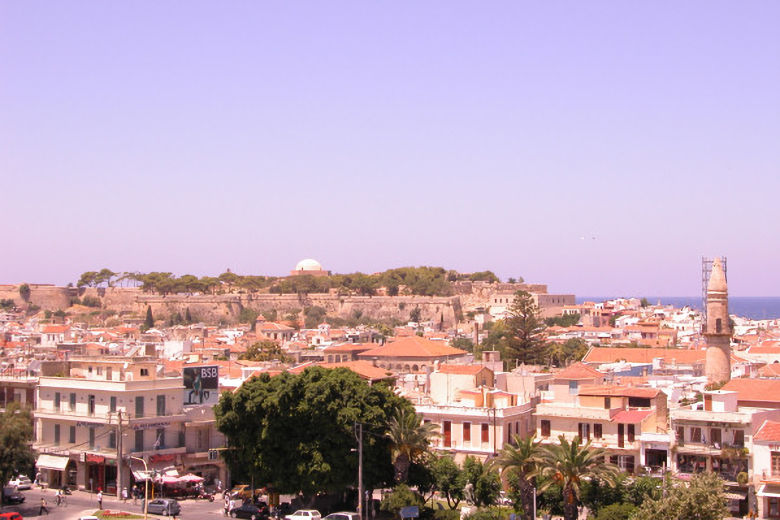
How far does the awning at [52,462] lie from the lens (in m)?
33.8

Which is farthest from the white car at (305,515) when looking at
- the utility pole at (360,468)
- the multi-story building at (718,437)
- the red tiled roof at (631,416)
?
the multi-story building at (718,437)

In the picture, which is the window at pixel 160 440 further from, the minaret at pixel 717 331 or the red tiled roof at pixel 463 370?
the minaret at pixel 717 331

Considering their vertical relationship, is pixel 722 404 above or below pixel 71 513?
above

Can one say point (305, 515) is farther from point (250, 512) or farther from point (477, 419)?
point (477, 419)

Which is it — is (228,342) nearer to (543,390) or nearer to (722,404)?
(543,390)

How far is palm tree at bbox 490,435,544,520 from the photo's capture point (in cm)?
2655

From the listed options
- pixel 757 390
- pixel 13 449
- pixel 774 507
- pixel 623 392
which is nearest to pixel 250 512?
pixel 13 449

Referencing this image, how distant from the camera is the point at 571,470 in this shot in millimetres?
25922

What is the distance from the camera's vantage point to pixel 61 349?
57.4 meters

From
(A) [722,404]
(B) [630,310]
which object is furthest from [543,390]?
(B) [630,310]

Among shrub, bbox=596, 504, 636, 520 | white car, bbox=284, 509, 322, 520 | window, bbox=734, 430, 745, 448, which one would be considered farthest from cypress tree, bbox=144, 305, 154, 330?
shrub, bbox=596, 504, 636, 520

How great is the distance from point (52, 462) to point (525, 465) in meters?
15.9

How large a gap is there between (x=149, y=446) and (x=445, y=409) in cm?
923

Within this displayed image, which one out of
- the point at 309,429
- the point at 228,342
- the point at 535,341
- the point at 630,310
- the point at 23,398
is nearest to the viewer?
the point at 309,429
